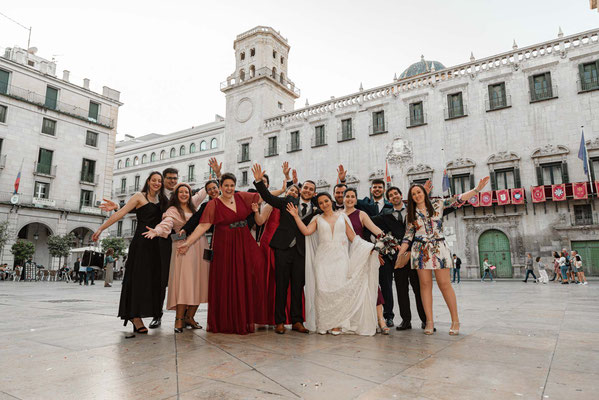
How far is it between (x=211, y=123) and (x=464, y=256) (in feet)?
104

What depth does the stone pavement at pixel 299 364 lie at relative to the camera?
2301 mm

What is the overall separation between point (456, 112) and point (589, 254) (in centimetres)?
1094

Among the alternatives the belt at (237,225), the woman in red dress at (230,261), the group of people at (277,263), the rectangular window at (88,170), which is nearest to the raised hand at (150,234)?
the group of people at (277,263)

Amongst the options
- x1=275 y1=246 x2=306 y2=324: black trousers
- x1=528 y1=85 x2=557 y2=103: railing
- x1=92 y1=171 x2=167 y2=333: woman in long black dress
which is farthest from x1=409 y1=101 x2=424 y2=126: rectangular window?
x1=92 y1=171 x2=167 y2=333: woman in long black dress

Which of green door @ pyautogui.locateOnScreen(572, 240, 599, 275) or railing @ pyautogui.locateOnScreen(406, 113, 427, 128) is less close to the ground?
railing @ pyautogui.locateOnScreen(406, 113, 427, 128)

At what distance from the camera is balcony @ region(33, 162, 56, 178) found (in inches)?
1081

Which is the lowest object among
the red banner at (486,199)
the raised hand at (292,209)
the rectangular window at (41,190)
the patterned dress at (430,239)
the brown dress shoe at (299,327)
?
the brown dress shoe at (299,327)

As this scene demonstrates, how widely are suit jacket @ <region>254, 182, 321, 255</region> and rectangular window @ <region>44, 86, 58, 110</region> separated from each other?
3185 centimetres

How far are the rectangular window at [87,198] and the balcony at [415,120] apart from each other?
26.0 meters

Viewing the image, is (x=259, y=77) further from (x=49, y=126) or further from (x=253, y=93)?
(x=49, y=126)

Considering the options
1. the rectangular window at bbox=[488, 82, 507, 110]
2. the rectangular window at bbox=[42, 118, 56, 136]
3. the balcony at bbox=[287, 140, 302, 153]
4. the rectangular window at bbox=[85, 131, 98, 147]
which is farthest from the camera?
the rectangular window at bbox=[85, 131, 98, 147]

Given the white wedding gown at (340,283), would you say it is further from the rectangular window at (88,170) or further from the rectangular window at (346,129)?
the rectangular window at (88,170)

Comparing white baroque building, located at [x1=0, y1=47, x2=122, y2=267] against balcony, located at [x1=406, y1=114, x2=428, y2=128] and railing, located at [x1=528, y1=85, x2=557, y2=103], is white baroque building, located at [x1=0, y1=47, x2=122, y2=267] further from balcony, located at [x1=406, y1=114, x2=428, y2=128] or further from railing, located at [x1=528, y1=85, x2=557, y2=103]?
railing, located at [x1=528, y1=85, x2=557, y2=103]

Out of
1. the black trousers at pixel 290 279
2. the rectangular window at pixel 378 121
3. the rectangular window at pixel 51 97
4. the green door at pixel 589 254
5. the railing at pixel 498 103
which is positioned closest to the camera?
the black trousers at pixel 290 279
